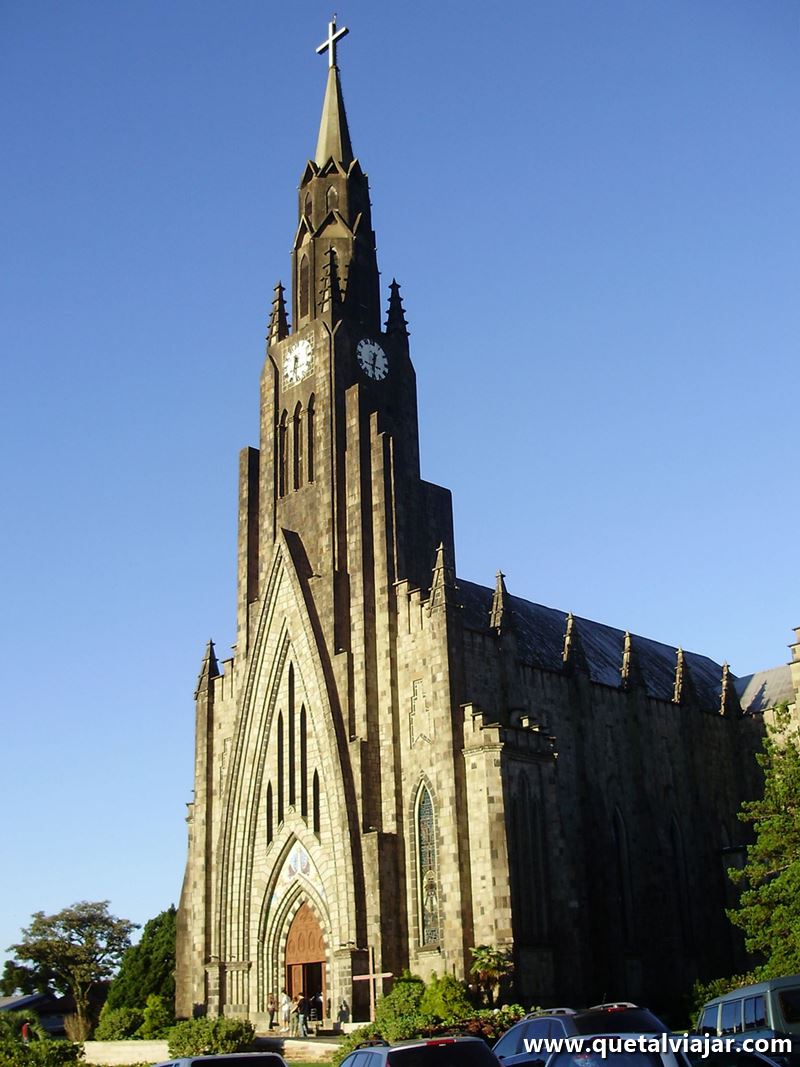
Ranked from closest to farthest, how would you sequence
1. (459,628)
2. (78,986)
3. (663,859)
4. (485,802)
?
(485,802), (459,628), (663,859), (78,986)

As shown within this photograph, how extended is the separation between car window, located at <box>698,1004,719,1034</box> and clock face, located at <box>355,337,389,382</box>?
35900 millimetres

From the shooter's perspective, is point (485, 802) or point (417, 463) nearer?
point (485, 802)

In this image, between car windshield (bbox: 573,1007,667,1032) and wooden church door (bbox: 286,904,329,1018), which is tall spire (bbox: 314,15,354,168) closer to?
wooden church door (bbox: 286,904,329,1018)

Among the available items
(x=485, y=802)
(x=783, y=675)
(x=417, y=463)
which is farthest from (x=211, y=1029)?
(x=783, y=675)

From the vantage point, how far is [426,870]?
42.9 metres

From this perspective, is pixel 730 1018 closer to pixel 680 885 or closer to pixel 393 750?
pixel 393 750

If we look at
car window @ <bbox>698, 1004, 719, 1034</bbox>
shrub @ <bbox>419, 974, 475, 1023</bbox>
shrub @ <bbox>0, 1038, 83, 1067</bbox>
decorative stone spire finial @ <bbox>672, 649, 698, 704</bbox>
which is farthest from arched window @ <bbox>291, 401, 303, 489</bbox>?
car window @ <bbox>698, 1004, 719, 1034</bbox>

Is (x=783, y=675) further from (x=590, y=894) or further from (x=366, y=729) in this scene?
(x=366, y=729)

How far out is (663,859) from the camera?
165 feet

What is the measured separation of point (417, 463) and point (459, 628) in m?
10.3

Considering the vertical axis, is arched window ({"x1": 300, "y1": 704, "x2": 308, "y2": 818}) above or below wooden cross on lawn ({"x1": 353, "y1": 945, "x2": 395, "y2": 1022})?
above

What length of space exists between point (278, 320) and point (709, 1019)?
41683mm

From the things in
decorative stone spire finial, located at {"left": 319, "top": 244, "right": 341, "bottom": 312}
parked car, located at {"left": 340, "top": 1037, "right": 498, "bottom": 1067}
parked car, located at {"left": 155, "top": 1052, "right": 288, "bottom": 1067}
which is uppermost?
decorative stone spire finial, located at {"left": 319, "top": 244, "right": 341, "bottom": 312}

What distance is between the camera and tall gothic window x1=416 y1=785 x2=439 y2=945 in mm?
42125
